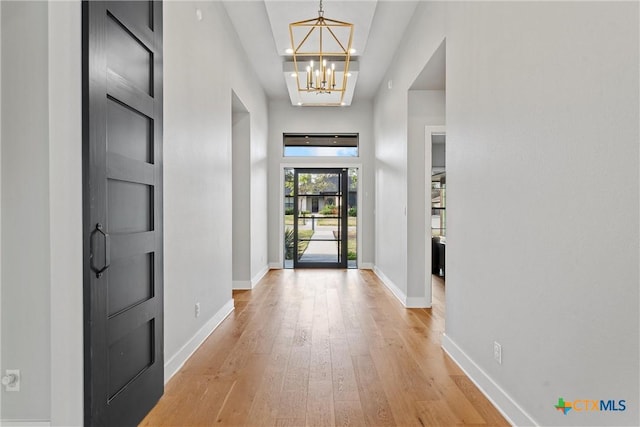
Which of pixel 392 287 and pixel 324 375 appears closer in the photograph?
pixel 324 375

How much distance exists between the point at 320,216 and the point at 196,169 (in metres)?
→ 4.26

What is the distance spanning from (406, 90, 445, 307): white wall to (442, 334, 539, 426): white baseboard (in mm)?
1436

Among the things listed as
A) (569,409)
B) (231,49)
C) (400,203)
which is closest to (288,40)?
(231,49)

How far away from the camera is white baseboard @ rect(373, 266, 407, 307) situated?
4.41 m

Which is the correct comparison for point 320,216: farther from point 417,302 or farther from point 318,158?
point 417,302

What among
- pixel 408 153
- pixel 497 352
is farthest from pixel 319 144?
pixel 497 352

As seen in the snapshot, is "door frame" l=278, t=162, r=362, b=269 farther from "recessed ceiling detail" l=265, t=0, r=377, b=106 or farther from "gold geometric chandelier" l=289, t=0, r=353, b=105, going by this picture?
"gold geometric chandelier" l=289, t=0, r=353, b=105

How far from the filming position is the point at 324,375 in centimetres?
243

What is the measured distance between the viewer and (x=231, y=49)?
161 inches

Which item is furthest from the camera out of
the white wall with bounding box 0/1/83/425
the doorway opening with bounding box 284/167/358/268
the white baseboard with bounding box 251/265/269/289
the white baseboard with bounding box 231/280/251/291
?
the doorway opening with bounding box 284/167/358/268

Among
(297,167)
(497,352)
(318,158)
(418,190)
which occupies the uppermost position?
(318,158)

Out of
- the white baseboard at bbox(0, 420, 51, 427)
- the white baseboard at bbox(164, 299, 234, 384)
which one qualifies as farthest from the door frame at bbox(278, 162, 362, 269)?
the white baseboard at bbox(0, 420, 51, 427)

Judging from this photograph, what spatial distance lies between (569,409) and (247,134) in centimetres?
460

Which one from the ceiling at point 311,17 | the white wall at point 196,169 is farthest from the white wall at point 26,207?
the ceiling at point 311,17
